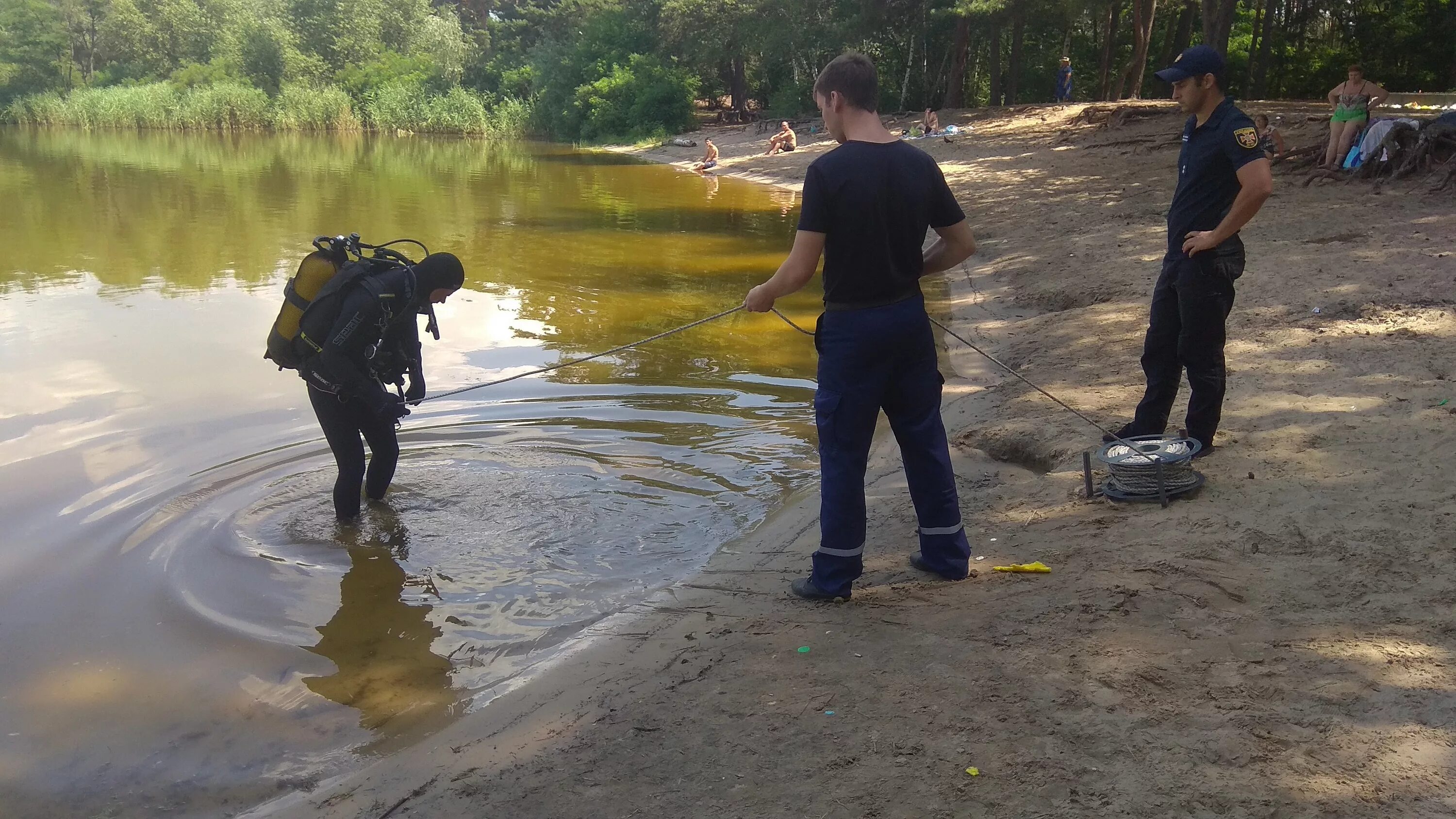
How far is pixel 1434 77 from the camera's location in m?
26.8

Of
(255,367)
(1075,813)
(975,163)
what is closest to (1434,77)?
(975,163)

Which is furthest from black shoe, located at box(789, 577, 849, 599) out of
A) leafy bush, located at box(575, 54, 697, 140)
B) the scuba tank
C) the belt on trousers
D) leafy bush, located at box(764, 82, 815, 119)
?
leafy bush, located at box(575, 54, 697, 140)

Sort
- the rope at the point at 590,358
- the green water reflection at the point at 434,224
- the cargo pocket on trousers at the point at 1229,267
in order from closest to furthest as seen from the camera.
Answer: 1. the cargo pocket on trousers at the point at 1229,267
2. the rope at the point at 590,358
3. the green water reflection at the point at 434,224

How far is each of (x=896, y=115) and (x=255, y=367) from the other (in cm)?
2947

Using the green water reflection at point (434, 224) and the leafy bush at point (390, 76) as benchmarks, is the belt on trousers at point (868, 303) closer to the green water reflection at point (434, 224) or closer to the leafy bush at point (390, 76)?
the green water reflection at point (434, 224)

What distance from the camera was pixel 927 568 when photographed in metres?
4.37

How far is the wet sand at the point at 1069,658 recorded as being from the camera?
2777mm

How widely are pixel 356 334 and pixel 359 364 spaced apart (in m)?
0.20

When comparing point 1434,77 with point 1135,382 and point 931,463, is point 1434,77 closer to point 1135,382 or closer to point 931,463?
point 1135,382

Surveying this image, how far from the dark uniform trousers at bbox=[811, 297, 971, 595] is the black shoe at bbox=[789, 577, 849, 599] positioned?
0.08ft

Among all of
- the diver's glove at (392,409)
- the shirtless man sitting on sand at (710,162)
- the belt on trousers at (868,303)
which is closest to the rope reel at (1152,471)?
the belt on trousers at (868,303)

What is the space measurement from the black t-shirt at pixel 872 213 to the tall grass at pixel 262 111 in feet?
165

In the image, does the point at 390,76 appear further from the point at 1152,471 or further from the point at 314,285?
the point at 1152,471

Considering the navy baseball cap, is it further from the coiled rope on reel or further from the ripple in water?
the ripple in water
